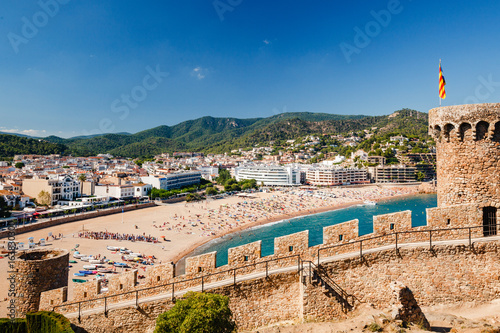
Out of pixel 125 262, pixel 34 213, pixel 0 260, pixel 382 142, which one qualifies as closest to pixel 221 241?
pixel 125 262

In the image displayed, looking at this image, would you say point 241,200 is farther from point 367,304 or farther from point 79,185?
point 367,304

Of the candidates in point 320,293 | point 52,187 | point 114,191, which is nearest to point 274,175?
point 114,191

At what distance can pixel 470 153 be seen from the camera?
6.55 meters

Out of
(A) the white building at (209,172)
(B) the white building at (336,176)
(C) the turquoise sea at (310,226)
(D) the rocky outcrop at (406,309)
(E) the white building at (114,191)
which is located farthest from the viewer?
(A) the white building at (209,172)

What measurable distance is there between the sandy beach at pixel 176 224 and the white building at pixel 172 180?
42.4 feet

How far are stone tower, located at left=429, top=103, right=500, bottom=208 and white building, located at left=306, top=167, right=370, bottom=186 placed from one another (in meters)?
87.4

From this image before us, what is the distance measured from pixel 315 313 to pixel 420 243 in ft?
8.43

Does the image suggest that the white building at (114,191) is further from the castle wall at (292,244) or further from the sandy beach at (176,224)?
the castle wall at (292,244)

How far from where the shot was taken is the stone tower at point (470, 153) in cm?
638

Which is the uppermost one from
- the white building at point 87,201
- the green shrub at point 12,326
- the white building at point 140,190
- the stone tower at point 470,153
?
the stone tower at point 470,153

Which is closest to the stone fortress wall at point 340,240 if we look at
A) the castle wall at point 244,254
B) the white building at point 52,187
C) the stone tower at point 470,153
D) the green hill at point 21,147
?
the castle wall at point 244,254

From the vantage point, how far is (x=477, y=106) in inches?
253

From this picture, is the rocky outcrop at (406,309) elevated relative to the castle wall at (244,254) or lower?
lower

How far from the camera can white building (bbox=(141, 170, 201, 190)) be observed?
7112 cm
